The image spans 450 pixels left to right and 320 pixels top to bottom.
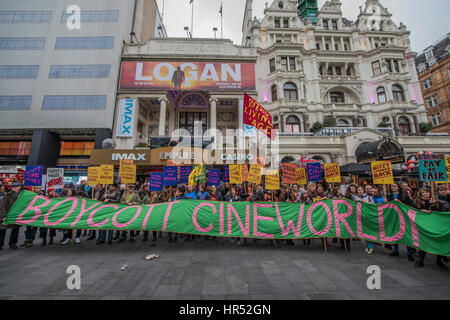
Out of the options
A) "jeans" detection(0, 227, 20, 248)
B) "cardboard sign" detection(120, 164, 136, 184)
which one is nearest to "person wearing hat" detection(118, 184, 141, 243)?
"cardboard sign" detection(120, 164, 136, 184)

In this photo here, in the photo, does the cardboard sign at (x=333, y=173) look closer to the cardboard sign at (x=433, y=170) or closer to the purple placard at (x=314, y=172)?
the purple placard at (x=314, y=172)

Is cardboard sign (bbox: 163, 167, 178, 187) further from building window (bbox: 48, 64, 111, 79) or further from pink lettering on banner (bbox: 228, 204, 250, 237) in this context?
building window (bbox: 48, 64, 111, 79)

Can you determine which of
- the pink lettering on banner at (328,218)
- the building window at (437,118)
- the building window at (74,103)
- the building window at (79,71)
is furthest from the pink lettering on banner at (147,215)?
the building window at (437,118)

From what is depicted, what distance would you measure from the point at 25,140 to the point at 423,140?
49874 mm

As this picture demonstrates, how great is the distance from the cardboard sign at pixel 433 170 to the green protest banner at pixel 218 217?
9.19 ft

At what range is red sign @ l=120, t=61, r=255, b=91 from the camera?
22.8 m

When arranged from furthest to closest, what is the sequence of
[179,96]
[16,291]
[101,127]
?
[179,96], [101,127], [16,291]

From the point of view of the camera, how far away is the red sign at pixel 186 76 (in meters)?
22.8

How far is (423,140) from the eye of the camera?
2234 cm

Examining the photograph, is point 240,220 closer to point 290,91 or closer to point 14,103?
point 290,91
